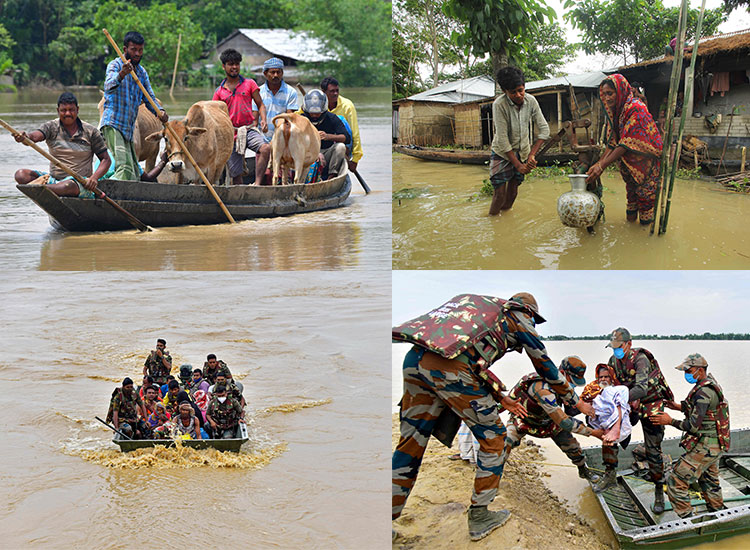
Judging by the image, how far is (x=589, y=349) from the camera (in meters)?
6.22

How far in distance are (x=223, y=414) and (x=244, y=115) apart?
9.15ft

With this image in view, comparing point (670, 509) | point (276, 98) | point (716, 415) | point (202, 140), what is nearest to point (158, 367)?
point (202, 140)

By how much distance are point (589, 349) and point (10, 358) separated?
20.2 feet

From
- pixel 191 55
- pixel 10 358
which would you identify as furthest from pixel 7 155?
pixel 191 55

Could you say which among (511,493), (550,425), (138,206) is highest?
(138,206)

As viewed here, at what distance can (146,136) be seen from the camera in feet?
20.0

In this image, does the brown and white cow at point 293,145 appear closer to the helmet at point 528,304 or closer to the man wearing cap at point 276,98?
the man wearing cap at point 276,98

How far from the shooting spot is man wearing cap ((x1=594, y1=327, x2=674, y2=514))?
3799 millimetres

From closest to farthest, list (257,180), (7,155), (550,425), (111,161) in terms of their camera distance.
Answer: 1. (550,425)
2. (111,161)
3. (257,180)
4. (7,155)

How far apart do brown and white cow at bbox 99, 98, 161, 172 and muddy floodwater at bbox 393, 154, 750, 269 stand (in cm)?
258

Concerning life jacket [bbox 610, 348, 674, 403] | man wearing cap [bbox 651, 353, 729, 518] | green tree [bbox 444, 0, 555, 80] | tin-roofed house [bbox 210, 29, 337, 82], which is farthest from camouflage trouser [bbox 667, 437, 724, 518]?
tin-roofed house [bbox 210, 29, 337, 82]

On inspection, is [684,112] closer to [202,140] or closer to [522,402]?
[522,402]

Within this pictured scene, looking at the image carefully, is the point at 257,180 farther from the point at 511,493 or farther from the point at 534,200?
the point at 511,493

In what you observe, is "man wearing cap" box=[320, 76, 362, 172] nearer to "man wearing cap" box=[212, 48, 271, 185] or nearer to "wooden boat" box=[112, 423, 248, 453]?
"man wearing cap" box=[212, 48, 271, 185]
